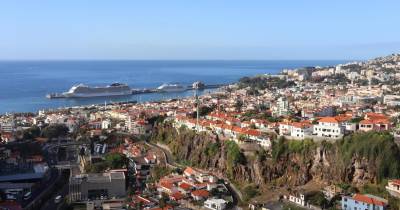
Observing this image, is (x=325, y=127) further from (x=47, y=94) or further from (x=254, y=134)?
(x=47, y=94)

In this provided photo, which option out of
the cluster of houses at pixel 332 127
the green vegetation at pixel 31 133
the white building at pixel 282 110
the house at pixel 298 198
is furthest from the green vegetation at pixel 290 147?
the green vegetation at pixel 31 133

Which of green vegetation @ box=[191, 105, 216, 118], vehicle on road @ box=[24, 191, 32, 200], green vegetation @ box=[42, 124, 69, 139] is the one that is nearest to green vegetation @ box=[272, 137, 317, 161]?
vehicle on road @ box=[24, 191, 32, 200]

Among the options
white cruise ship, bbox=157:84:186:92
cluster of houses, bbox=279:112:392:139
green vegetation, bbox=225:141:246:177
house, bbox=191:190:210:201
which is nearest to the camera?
house, bbox=191:190:210:201

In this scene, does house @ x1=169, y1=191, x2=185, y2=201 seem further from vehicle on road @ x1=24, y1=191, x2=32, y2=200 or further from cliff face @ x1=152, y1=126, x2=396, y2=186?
vehicle on road @ x1=24, y1=191, x2=32, y2=200

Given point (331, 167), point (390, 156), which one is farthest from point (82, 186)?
point (390, 156)

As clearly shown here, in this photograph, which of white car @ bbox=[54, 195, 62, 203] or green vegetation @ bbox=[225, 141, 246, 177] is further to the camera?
green vegetation @ bbox=[225, 141, 246, 177]

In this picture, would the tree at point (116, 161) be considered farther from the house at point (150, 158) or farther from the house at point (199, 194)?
the house at point (199, 194)

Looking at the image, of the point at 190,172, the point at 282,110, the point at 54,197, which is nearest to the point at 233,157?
the point at 190,172
